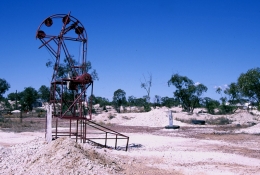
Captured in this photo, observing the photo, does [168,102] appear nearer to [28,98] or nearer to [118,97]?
[118,97]

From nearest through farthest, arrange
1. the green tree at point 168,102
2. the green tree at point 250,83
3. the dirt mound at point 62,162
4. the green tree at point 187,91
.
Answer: the dirt mound at point 62,162 < the green tree at point 250,83 < the green tree at point 187,91 < the green tree at point 168,102

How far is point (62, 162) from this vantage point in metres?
9.24

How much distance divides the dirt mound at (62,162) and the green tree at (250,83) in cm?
1791

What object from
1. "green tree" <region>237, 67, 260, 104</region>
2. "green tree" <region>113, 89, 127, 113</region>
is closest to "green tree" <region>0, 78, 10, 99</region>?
"green tree" <region>113, 89, 127, 113</region>

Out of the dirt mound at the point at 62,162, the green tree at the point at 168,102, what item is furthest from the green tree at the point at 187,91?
the dirt mound at the point at 62,162

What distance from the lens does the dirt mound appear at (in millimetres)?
9047

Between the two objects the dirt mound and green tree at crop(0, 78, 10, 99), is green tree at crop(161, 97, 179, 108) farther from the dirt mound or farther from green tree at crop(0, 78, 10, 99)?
the dirt mound

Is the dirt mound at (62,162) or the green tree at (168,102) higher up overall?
the green tree at (168,102)

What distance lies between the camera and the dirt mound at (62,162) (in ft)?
29.7

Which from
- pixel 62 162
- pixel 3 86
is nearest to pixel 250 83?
A: pixel 62 162

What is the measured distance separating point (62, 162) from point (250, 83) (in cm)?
1963

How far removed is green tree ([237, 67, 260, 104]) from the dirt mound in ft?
58.8

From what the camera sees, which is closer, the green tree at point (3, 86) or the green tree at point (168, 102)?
the green tree at point (3, 86)

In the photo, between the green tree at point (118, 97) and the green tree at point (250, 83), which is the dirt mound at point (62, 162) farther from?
the green tree at point (118, 97)
